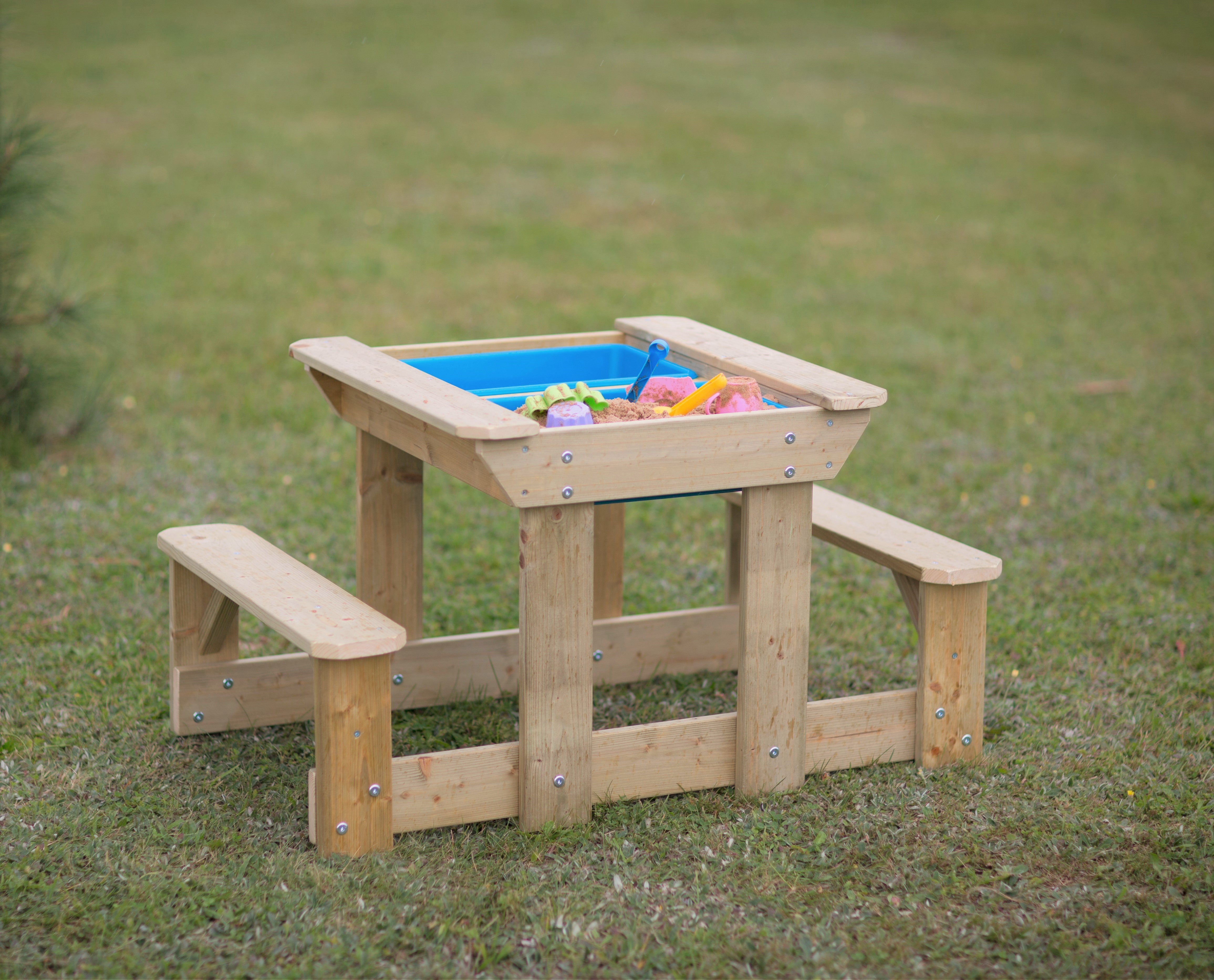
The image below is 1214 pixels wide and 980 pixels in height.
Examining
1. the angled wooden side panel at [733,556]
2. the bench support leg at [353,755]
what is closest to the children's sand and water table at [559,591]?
the bench support leg at [353,755]

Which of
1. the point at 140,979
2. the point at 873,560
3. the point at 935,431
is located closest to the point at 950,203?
the point at 935,431

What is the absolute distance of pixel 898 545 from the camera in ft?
11.4

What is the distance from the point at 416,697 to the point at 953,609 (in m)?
1.43

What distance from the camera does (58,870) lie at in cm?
288

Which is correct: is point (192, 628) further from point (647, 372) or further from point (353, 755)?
point (647, 372)

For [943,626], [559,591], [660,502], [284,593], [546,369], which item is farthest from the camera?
[660,502]

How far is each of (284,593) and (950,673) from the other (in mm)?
1586

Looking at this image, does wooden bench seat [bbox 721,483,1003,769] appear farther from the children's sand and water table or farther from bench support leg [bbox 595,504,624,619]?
bench support leg [bbox 595,504,624,619]

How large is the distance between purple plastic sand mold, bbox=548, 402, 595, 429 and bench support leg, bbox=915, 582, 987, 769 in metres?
0.93

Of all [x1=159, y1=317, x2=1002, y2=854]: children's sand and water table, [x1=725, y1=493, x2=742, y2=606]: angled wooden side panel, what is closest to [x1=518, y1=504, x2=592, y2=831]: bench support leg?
[x1=159, y1=317, x2=1002, y2=854]: children's sand and water table

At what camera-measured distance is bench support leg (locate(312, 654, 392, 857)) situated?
2.81 meters

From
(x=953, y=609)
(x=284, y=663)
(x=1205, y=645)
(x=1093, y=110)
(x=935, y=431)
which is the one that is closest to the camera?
(x=953, y=609)

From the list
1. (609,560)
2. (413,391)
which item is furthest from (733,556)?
(413,391)

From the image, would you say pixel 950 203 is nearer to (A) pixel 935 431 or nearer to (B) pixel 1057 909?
(A) pixel 935 431
